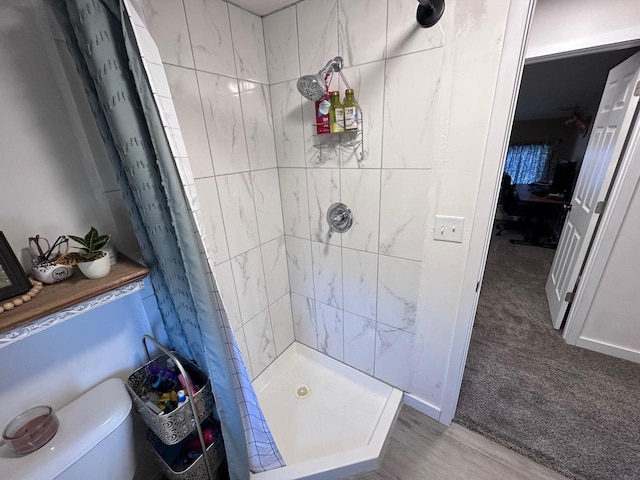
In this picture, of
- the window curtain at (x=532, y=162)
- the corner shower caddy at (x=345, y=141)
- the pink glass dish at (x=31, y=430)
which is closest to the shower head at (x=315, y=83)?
the corner shower caddy at (x=345, y=141)

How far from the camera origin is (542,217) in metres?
3.88

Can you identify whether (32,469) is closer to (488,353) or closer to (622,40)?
(488,353)

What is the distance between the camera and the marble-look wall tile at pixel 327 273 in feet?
4.90

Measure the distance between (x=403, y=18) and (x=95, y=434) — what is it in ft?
5.73

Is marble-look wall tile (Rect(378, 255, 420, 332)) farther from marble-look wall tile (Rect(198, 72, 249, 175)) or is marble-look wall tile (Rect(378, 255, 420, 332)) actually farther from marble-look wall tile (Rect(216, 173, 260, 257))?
marble-look wall tile (Rect(198, 72, 249, 175))

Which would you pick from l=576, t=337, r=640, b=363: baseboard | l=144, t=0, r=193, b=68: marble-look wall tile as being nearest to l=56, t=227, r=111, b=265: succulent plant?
l=144, t=0, r=193, b=68: marble-look wall tile

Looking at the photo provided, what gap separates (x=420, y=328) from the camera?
4.39 ft

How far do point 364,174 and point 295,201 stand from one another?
452 mm

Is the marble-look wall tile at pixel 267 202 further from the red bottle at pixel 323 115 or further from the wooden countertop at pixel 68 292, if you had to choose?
the wooden countertop at pixel 68 292

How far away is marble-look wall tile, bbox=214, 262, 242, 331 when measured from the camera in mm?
1269

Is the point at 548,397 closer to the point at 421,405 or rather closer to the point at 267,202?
the point at 421,405

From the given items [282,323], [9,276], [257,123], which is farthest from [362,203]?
[9,276]

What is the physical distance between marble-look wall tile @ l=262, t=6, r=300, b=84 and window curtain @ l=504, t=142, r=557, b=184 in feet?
18.2

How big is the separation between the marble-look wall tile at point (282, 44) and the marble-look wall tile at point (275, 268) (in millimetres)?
887
